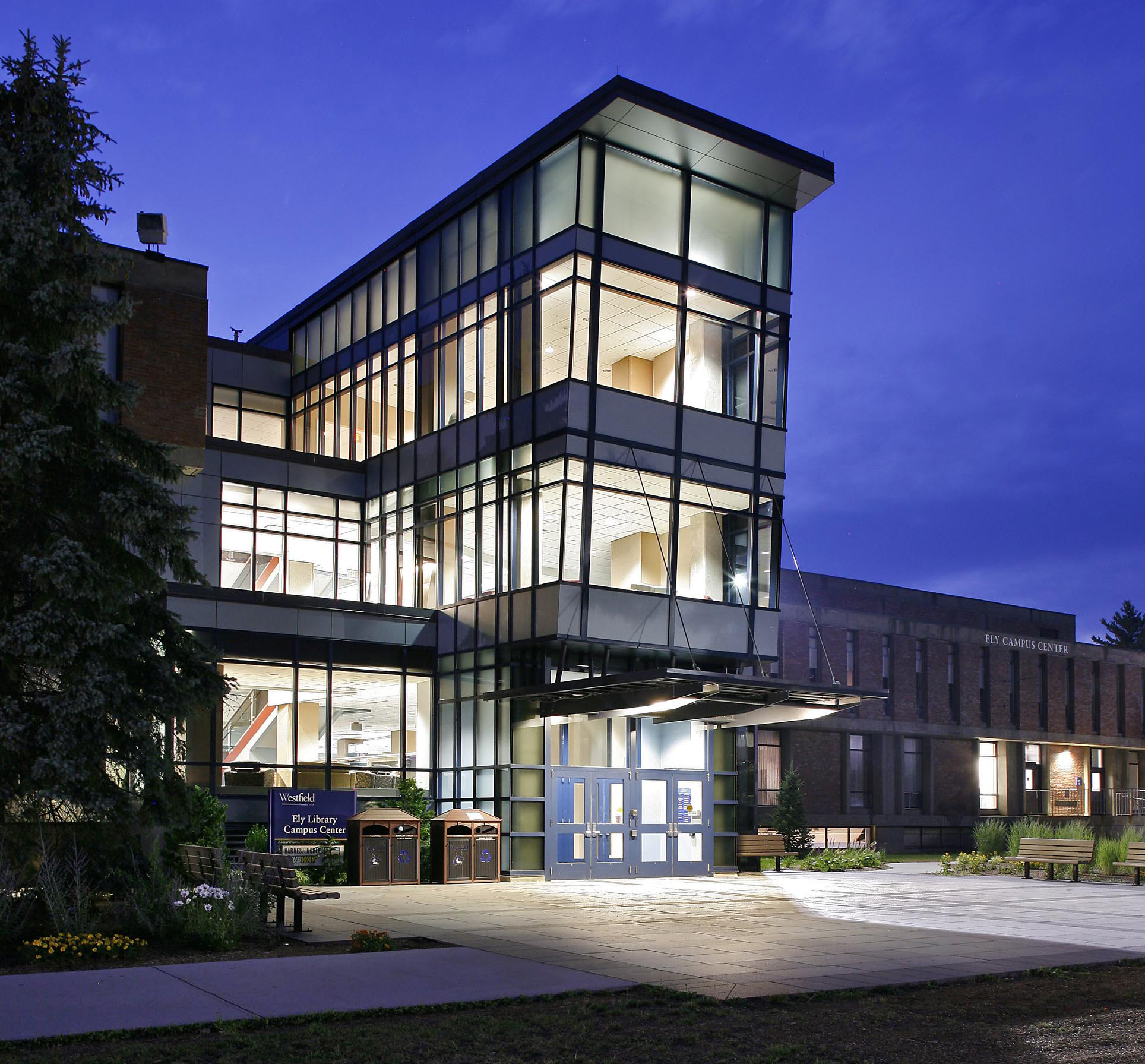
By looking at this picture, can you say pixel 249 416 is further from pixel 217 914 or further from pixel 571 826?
pixel 217 914

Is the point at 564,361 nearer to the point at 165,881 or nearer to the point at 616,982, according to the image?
the point at 165,881

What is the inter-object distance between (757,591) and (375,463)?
1148 centimetres

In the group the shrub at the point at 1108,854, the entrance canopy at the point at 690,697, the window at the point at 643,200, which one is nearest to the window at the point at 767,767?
the shrub at the point at 1108,854

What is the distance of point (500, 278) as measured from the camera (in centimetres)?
3072

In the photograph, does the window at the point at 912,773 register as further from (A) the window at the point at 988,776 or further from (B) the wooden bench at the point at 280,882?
(B) the wooden bench at the point at 280,882

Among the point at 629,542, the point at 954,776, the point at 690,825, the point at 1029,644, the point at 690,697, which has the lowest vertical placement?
the point at 954,776

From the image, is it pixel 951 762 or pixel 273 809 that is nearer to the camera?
pixel 273 809

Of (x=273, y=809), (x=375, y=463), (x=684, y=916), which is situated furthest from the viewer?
(x=375, y=463)

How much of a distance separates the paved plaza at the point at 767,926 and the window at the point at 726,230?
14.6 metres

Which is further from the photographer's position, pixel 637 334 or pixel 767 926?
pixel 637 334

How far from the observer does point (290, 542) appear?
3509 centimetres

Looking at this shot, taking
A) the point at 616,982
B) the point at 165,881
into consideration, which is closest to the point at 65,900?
the point at 165,881

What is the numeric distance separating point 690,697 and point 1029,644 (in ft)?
135

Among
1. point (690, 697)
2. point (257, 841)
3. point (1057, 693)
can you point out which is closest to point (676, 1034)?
point (690, 697)
